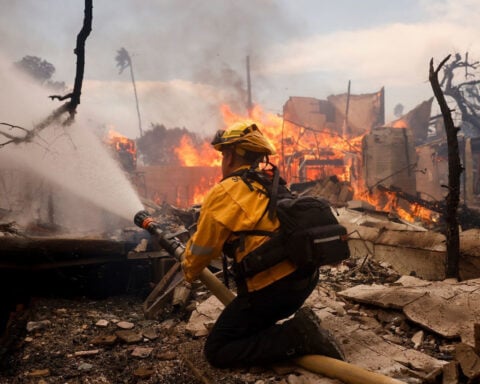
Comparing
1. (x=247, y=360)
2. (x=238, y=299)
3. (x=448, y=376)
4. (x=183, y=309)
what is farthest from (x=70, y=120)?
(x=448, y=376)

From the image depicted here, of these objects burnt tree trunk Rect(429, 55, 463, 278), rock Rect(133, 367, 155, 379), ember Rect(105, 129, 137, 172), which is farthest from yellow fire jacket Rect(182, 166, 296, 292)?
ember Rect(105, 129, 137, 172)

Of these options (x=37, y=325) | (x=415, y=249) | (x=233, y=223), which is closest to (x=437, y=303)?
(x=233, y=223)

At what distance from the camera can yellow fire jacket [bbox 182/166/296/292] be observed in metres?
2.90

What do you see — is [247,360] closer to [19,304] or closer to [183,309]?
[183,309]

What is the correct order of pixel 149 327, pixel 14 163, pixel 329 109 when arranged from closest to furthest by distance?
1. pixel 149 327
2. pixel 14 163
3. pixel 329 109

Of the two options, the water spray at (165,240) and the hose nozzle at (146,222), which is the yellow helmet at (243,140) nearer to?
the water spray at (165,240)

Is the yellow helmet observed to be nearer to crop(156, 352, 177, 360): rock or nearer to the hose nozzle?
the hose nozzle

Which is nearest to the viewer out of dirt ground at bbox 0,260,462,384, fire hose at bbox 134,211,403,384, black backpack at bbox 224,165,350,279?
fire hose at bbox 134,211,403,384

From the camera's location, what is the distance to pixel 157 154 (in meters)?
39.7

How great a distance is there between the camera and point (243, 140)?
321cm

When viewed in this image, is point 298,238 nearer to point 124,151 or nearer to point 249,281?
point 249,281

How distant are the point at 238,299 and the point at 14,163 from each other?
6839 mm

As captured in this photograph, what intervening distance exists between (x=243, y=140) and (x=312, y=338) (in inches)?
70.2

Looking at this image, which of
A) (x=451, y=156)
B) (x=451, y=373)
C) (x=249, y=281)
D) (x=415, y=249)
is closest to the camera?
(x=451, y=373)
